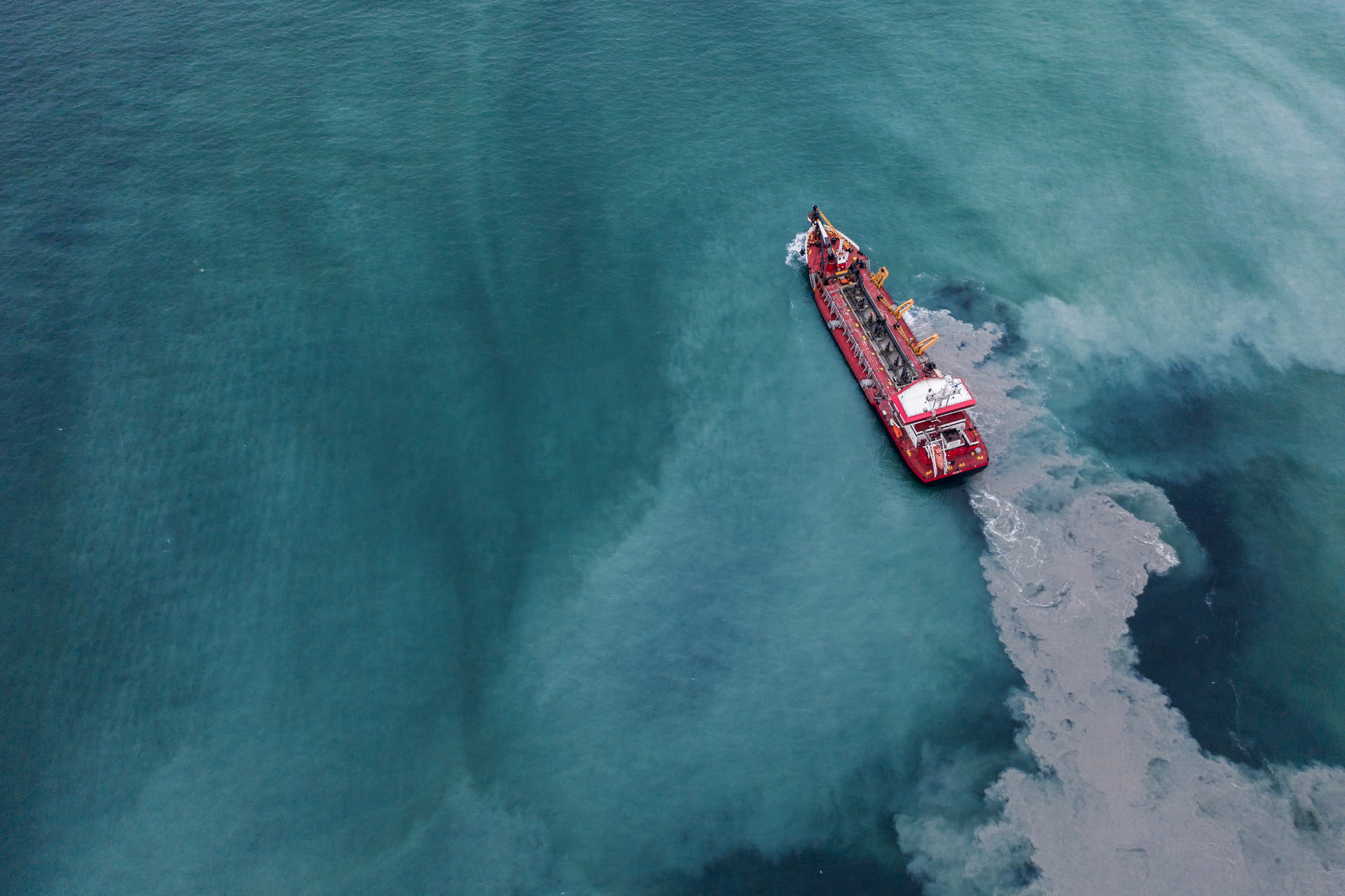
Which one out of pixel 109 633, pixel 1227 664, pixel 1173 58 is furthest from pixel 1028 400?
pixel 109 633

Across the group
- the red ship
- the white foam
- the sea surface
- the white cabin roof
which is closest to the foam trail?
the sea surface

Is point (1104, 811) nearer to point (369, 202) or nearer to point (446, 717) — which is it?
point (446, 717)

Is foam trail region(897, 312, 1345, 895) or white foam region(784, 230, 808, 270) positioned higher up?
white foam region(784, 230, 808, 270)

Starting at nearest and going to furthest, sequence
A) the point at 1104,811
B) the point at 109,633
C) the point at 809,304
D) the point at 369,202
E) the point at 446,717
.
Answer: the point at 1104,811 < the point at 446,717 < the point at 109,633 < the point at 809,304 < the point at 369,202

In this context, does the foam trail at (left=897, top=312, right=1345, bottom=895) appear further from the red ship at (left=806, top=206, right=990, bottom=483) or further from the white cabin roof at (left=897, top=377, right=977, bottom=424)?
the white cabin roof at (left=897, top=377, right=977, bottom=424)

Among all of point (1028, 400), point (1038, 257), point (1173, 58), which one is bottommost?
point (1028, 400)

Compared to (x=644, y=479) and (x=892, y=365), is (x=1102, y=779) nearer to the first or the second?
(x=892, y=365)

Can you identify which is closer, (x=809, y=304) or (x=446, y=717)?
(x=446, y=717)
